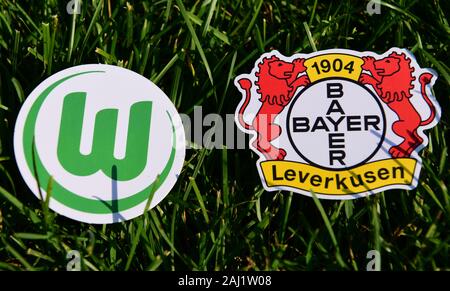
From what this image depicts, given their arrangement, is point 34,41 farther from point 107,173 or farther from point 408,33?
point 408,33

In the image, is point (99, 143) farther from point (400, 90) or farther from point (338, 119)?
point (400, 90)

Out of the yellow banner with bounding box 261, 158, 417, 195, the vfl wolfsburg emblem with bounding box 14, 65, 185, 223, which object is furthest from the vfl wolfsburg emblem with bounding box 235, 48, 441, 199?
the vfl wolfsburg emblem with bounding box 14, 65, 185, 223

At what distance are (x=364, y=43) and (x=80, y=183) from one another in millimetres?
761

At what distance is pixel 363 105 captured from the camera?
1.39m

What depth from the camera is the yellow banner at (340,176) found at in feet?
4.42

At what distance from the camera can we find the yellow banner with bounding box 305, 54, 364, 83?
55.6 inches

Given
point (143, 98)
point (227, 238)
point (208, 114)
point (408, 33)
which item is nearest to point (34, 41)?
point (143, 98)

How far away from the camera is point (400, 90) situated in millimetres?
1404

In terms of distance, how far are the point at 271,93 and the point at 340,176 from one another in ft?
0.79
